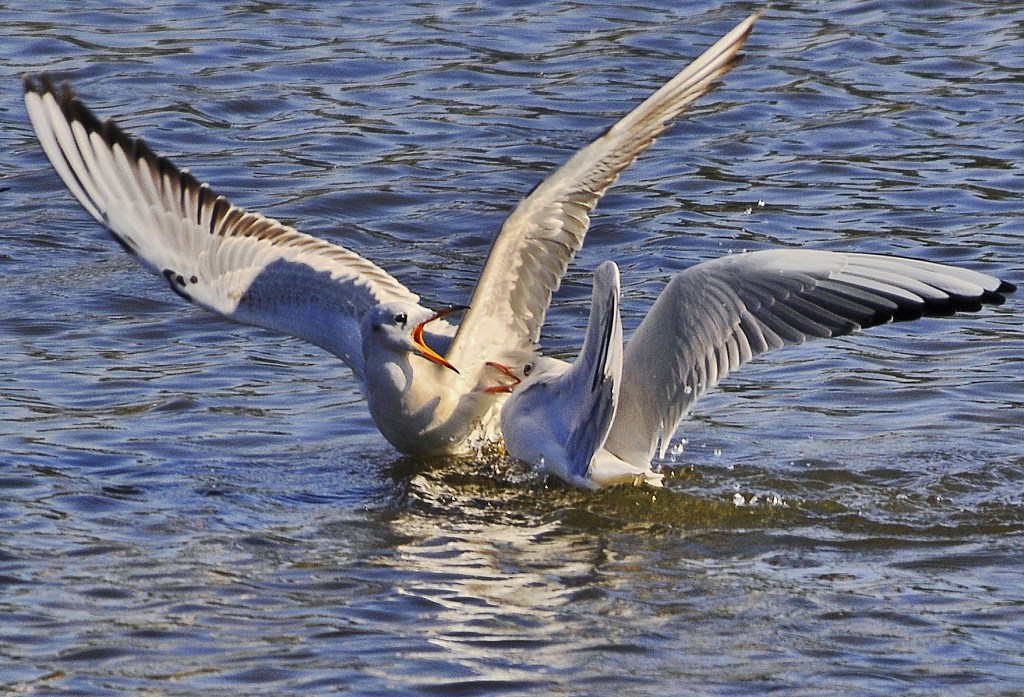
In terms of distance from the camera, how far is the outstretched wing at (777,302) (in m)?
6.82

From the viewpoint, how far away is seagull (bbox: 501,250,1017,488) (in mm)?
6801

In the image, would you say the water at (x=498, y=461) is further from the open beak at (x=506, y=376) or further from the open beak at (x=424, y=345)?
the open beak at (x=424, y=345)

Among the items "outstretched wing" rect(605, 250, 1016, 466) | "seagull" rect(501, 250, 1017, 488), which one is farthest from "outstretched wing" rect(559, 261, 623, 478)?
"outstretched wing" rect(605, 250, 1016, 466)

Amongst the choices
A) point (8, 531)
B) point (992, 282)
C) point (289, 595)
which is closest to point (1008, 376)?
point (992, 282)

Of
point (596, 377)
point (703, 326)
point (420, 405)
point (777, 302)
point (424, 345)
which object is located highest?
point (777, 302)

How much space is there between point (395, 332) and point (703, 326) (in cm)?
149

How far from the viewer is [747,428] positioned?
8.46 m

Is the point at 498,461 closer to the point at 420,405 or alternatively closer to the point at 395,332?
the point at 420,405

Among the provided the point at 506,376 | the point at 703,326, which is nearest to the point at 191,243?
the point at 506,376

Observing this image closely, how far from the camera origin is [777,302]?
23.0 feet

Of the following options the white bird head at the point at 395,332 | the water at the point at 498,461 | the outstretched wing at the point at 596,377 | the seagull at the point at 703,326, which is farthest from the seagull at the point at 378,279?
the outstretched wing at the point at 596,377

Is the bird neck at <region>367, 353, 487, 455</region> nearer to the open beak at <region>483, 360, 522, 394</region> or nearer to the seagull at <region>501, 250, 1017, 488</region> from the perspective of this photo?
the open beak at <region>483, 360, 522, 394</region>

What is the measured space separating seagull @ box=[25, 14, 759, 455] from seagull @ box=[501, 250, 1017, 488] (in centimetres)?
69

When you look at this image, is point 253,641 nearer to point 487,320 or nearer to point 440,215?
point 487,320
